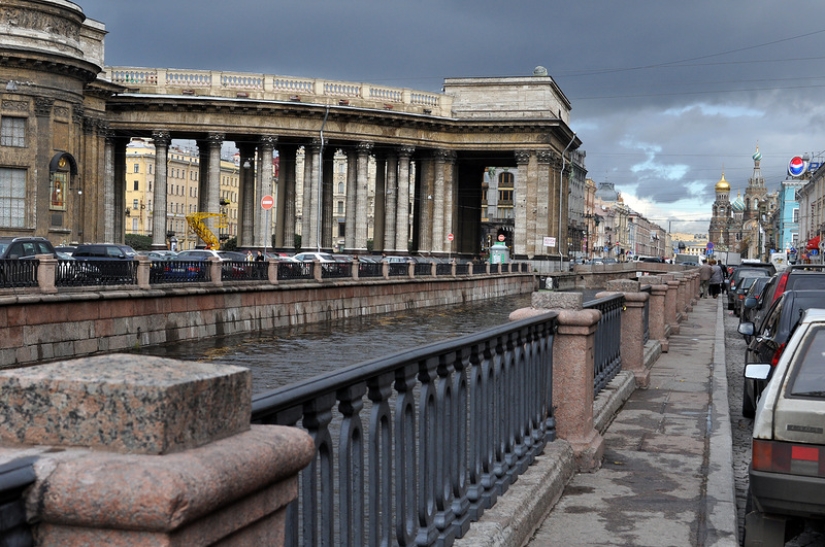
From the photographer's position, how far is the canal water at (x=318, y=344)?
24877mm

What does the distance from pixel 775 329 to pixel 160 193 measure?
6133 cm

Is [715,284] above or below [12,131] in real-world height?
below

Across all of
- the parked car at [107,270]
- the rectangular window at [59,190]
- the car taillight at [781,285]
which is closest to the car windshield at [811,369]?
the car taillight at [781,285]

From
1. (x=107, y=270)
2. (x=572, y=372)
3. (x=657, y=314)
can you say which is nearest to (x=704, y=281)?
(x=107, y=270)

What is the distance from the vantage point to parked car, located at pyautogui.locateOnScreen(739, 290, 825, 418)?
1135 centimetres

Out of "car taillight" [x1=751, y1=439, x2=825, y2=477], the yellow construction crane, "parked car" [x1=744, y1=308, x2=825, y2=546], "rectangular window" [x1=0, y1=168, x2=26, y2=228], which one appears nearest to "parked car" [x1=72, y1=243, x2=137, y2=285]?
"rectangular window" [x1=0, y1=168, x2=26, y2=228]

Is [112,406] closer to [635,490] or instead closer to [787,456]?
[787,456]

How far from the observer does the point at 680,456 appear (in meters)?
9.27

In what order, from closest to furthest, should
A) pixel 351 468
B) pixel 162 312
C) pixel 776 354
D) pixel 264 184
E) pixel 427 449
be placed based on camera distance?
pixel 351 468 → pixel 427 449 → pixel 776 354 → pixel 162 312 → pixel 264 184

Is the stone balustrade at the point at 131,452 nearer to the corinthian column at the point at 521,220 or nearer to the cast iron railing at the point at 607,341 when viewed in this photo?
the cast iron railing at the point at 607,341

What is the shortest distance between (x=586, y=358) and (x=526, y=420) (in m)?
1.18

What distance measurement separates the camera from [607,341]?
1197 cm

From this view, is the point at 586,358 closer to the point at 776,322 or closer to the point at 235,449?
the point at 776,322

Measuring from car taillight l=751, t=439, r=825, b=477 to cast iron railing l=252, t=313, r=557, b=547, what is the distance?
1502 millimetres
